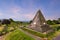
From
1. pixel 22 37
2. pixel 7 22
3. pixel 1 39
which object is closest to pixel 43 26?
pixel 22 37

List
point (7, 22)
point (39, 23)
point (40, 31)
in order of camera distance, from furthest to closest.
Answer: point (7, 22)
point (39, 23)
point (40, 31)

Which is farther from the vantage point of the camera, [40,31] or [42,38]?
[40,31]

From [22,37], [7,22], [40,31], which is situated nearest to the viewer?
[22,37]

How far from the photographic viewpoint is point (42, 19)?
86.7 feet

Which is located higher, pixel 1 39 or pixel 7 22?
pixel 7 22

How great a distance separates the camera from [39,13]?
2689 cm

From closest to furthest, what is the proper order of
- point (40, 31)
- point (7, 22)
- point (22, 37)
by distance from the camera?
point (22, 37)
point (40, 31)
point (7, 22)

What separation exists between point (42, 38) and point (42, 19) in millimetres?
6946

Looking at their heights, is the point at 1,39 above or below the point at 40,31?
below

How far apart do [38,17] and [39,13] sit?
1168mm

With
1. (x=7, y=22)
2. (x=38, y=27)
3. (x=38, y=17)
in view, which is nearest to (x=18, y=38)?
(x=38, y=27)

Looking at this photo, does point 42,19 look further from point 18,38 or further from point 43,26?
point 18,38

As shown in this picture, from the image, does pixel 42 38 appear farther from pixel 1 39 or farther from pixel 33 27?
pixel 1 39

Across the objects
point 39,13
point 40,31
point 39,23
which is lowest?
point 40,31
